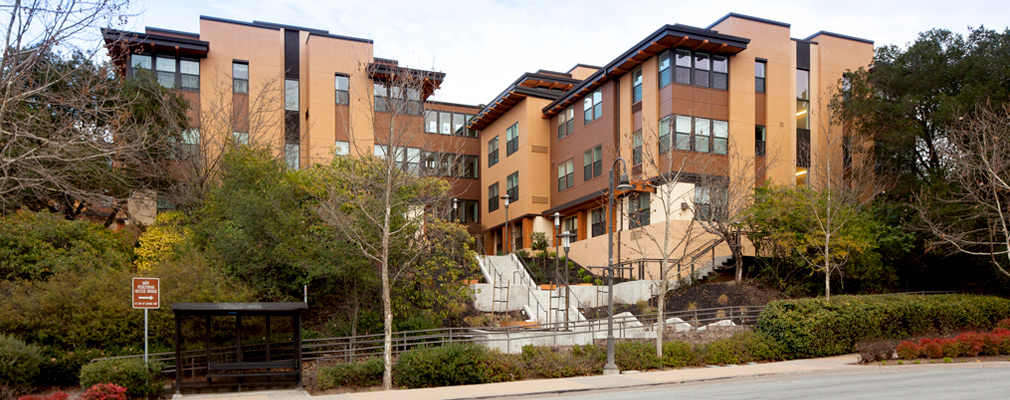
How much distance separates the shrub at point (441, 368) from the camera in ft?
60.8

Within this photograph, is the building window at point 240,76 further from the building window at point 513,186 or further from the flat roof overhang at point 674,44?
the flat roof overhang at point 674,44

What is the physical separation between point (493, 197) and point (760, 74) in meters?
18.9

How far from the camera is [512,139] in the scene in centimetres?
4497

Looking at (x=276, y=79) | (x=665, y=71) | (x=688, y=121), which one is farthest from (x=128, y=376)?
(x=665, y=71)

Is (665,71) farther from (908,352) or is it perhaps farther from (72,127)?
(72,127)

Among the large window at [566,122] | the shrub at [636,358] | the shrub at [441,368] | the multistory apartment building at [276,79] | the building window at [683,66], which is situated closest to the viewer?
the shrub at [441,368]

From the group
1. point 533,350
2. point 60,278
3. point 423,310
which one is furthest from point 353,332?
point 60,278

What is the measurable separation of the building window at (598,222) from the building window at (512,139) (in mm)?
8000

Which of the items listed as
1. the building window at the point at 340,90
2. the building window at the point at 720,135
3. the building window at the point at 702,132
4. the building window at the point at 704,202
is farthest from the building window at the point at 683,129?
the building window at the point at 340,90

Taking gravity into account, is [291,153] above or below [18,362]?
above

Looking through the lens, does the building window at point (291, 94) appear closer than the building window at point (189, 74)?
No

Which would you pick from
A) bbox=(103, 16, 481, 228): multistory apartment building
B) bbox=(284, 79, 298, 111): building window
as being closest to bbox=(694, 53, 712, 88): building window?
bbox=(103, 16, 481, 228): multistory apartment building

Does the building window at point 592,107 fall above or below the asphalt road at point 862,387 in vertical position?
above

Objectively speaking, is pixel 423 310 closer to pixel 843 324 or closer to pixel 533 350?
pixel 533 350
